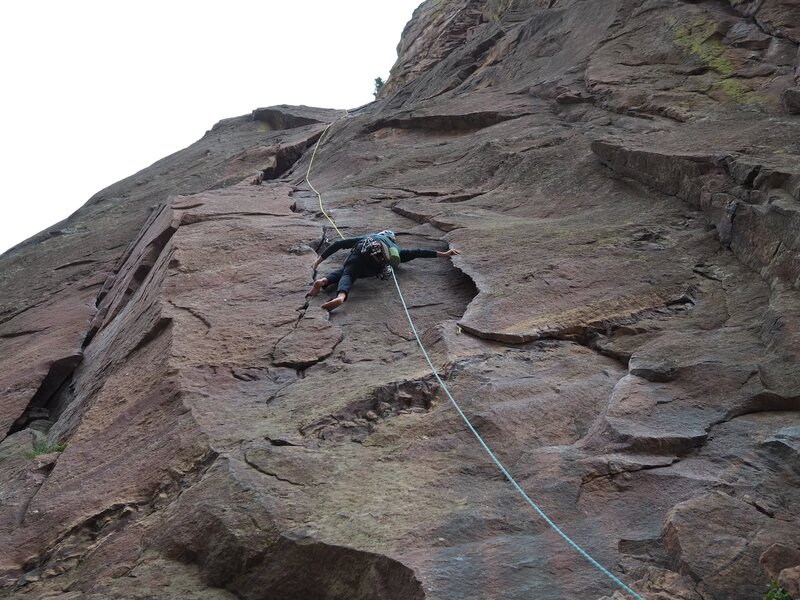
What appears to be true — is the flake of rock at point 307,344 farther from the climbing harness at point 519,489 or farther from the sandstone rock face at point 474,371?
the climbing harness at point 519,489

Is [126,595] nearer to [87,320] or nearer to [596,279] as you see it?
[596,279]

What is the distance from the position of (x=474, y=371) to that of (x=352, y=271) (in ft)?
8.71

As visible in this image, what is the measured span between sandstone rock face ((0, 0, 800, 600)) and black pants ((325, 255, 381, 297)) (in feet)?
0.84

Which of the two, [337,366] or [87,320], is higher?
[87,320]

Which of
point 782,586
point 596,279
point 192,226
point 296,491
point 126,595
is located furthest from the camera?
point 192,226

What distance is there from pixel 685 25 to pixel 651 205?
16.4ft

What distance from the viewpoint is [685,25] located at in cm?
1191

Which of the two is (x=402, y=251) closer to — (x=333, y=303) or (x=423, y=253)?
(x=423, y=253)

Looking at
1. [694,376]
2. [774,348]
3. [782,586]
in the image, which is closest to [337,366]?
[694,376]

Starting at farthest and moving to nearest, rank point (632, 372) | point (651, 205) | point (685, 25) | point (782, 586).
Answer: point (685, 25) → point (651, 205) → point (632, 372) → point (782, 586)

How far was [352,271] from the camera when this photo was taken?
8.23 metres

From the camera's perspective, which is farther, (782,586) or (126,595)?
(126,595)

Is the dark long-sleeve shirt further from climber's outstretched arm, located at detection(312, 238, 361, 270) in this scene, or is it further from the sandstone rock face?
the sandstone rock face

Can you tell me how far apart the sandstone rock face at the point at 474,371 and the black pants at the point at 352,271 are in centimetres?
26
